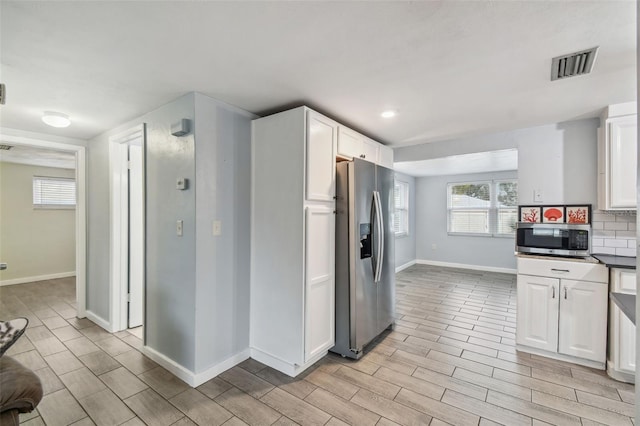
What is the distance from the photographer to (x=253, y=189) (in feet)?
8.60

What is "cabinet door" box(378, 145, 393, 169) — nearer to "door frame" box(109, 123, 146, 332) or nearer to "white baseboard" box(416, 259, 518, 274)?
"door frame" box(109, 123, 146, 332)

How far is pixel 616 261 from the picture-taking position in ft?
7.79

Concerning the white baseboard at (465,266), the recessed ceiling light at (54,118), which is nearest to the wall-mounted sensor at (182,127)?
the recessed ceiling light at (54,118)

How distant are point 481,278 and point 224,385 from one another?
5405 mm

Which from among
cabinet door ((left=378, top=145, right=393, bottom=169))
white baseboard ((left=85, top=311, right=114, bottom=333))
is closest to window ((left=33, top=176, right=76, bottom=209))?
white baseboard ((left=85, top=311, right=114, bottom=333))

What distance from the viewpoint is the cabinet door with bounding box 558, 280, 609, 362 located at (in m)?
2.40

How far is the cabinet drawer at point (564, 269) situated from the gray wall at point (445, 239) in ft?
12.8

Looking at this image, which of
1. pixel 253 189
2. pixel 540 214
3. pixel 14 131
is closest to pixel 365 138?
pixel 253 189

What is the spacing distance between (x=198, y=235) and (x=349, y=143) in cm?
172

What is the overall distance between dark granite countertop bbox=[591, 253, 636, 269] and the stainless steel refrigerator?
190 cm

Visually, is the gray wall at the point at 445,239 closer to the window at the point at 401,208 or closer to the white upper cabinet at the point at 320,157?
the window at the point at 401,208

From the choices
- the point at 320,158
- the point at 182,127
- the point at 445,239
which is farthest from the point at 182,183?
the point at 445,239

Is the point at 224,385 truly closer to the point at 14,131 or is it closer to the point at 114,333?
the point at 114,333

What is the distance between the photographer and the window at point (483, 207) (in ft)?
20.0
